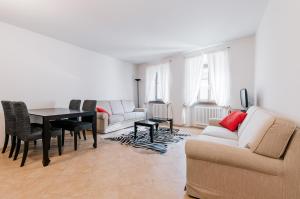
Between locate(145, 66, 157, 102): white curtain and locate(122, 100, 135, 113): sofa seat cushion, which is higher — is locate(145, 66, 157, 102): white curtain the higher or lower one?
the higher one

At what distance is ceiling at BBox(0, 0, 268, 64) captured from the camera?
2510mm

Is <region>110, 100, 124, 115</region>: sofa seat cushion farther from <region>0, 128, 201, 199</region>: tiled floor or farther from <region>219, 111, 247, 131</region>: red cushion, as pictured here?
<region>219, 111, 247, 131</region>: red cushion

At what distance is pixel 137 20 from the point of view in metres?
3.01

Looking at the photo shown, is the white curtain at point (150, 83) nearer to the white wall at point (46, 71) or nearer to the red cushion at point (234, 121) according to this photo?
the white wall at point (46, 71)

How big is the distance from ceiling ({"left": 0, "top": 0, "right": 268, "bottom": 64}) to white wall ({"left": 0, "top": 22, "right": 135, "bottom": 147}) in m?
0.25

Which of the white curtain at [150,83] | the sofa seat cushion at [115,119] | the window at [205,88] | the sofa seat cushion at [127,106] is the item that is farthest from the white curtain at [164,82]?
the sofa seat cushion at [115,119]

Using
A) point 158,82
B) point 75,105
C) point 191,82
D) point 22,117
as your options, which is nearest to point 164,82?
point 158,82

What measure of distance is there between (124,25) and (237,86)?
313 centimetres

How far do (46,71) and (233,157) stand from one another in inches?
160

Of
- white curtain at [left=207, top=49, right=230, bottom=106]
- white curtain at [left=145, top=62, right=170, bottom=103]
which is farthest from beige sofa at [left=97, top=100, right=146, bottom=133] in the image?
white curtain at [left=207, top=49, right=230, bottom=106]

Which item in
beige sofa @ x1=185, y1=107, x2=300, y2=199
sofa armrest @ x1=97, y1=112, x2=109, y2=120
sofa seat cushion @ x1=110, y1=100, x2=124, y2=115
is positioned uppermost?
sofa seat cushion @ x1=110, y1=100, x2=124, y2=115

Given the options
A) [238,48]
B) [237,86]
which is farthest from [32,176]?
[238,48]

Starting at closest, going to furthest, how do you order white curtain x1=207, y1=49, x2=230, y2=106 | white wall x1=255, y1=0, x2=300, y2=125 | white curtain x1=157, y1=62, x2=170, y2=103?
white wall x1=255, y1=0, x2=300, y2=125 < white curtain x1=207, y1=49, x2=230, y2=106 < white curtain x1=157, y1=62, x2=170, y2=103

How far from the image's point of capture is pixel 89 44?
14.2 ft
